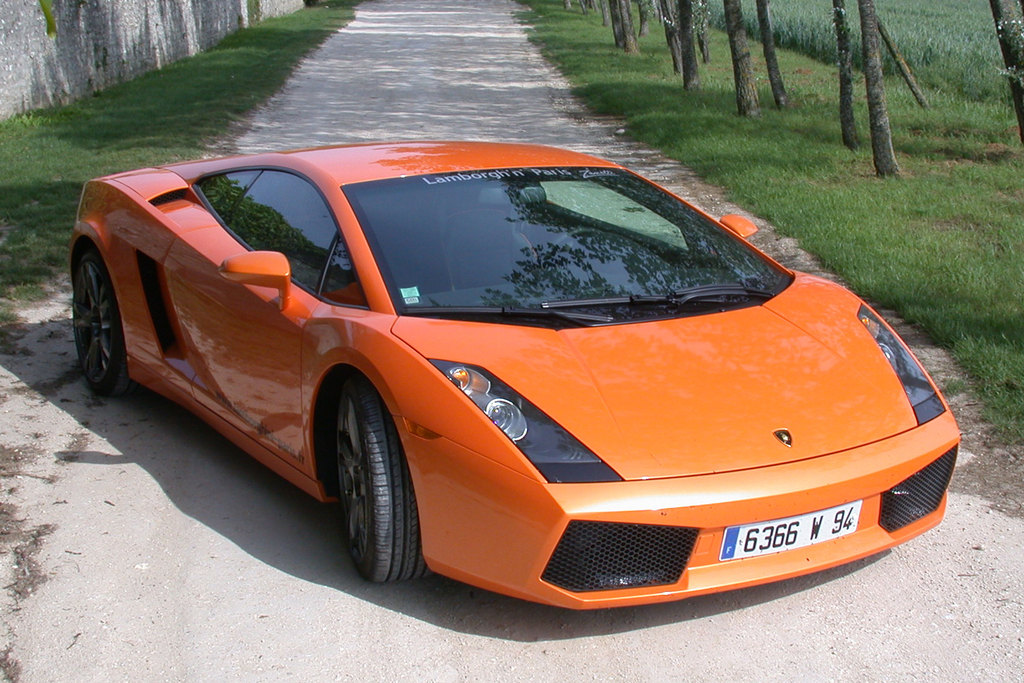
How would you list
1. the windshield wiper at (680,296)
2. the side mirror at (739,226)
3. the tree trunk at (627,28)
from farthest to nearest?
the tree trunk at (627,28) → the side mirror at (739,226) → the windshield wiper at (680,296)

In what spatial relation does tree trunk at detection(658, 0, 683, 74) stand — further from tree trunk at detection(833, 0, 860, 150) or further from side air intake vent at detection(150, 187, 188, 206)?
side air intake vent at detection(150, 187, 188, 206)

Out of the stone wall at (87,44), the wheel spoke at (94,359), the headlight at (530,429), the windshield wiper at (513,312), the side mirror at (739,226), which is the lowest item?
the wheel spoke at (94,359)

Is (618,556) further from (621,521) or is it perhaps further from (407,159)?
(407,159)

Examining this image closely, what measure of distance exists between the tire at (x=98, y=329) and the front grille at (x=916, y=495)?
328 centimetres

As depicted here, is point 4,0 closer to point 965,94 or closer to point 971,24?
point 965,94

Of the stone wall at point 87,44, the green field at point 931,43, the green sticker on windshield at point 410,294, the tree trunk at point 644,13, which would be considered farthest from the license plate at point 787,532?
the tree trunk at point 644,13

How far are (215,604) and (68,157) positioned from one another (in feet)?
31.7

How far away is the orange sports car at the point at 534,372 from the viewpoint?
303 cm

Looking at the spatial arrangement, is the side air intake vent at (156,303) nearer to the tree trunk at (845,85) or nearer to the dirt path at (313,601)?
the dirt path at (313,601)

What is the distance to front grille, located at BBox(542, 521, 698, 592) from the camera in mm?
2980

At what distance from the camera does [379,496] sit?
3.31m

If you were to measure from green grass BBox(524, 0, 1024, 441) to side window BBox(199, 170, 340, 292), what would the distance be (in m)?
2.93

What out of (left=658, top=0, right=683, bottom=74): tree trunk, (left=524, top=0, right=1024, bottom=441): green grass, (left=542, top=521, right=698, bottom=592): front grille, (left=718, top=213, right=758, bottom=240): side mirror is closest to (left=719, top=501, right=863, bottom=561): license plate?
(left=542, top=521, right=698, bottom=592): front grille

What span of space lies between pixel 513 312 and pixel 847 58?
9917 mm
